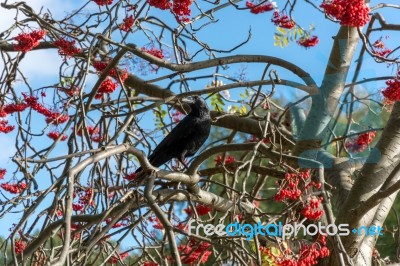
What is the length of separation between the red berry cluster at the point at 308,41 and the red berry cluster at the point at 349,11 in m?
1.61

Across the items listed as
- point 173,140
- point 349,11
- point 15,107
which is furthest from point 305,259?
point 15,107

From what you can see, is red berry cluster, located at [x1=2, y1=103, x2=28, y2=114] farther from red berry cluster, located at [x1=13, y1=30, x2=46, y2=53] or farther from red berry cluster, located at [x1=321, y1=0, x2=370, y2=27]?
red berry cluster, located at [x1=321, y1=0, x2=370, y2=27]

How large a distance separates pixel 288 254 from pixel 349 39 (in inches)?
63.0

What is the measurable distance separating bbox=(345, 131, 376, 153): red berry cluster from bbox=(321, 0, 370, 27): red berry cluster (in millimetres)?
1559

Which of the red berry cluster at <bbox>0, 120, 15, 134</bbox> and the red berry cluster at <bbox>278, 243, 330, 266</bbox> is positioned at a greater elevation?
the red berry cluster at <bbox>0, 120, 15, 134</bbox>

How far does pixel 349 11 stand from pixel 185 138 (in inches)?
62.8

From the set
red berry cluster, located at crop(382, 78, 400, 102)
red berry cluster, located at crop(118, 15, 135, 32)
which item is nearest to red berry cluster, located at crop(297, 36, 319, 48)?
red berry cluster, located at crop(118, 15, 135, 32)

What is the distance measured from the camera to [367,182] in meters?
3.95

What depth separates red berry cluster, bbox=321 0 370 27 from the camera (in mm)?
2760

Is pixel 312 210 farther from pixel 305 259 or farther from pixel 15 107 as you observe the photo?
pixel 15 107

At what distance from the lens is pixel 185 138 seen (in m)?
4.14

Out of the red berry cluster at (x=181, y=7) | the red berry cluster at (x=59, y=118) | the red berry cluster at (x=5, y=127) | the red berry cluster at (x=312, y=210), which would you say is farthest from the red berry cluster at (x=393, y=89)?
the red berry cluster at (x=5, y=127)

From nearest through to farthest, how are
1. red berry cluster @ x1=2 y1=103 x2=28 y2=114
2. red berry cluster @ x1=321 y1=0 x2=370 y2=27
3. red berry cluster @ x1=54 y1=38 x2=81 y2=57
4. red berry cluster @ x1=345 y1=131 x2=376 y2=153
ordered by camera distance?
red berry cluster @ x1=321 y1=0 x2=370 y2=27 < red berry cluster @ x1=54 y1=38 x2=81 y2=57 < red berry cluster @ x1=2 y1=103 x2=28 y2=114 < red berry cluster @ x1=345 y1=131 x2=376 y2=153

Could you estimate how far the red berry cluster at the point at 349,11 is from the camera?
276 cm
